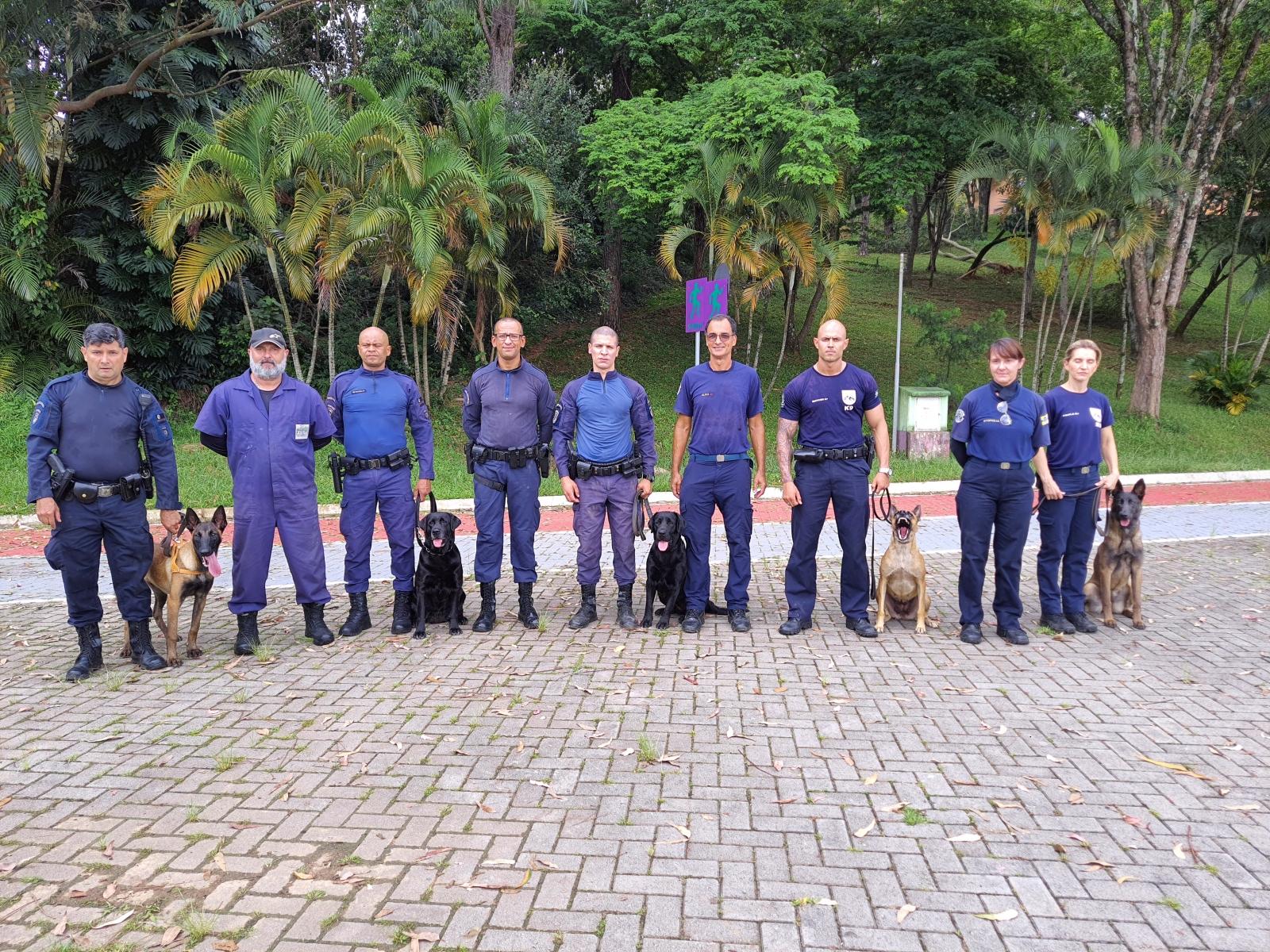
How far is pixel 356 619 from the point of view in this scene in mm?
6266

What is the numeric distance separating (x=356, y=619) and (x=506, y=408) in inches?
73.8

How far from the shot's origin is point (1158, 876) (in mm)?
3160

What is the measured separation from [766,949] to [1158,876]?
1546 mm

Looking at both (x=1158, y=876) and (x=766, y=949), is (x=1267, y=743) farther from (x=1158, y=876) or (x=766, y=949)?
(x=766, y=949)

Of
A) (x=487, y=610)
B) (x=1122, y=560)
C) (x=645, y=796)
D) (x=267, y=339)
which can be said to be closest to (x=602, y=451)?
(x=487, y=610)

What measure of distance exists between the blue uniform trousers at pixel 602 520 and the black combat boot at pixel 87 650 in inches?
123

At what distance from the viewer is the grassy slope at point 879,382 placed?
1346 cm

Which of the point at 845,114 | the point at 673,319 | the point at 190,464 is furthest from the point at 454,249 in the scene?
the point at 673,319

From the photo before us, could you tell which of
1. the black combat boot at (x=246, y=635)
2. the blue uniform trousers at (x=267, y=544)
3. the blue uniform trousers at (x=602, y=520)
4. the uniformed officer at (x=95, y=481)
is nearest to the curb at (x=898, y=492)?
the blue uniform trousers at (x=602, y=520)

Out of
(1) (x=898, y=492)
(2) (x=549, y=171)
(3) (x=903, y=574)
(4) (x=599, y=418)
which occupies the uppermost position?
(2) (x=549, y=171)

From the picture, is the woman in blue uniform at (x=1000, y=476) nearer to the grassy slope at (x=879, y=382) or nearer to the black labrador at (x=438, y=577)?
the black labrador at (x=438, y=577)

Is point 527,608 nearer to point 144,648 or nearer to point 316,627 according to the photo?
point 316,627

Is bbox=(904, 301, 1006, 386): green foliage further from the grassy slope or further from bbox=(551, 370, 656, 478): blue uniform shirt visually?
bbox=(551, 370, 656, 478): blue uniform shirt

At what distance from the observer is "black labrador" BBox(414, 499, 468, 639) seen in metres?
6.06
